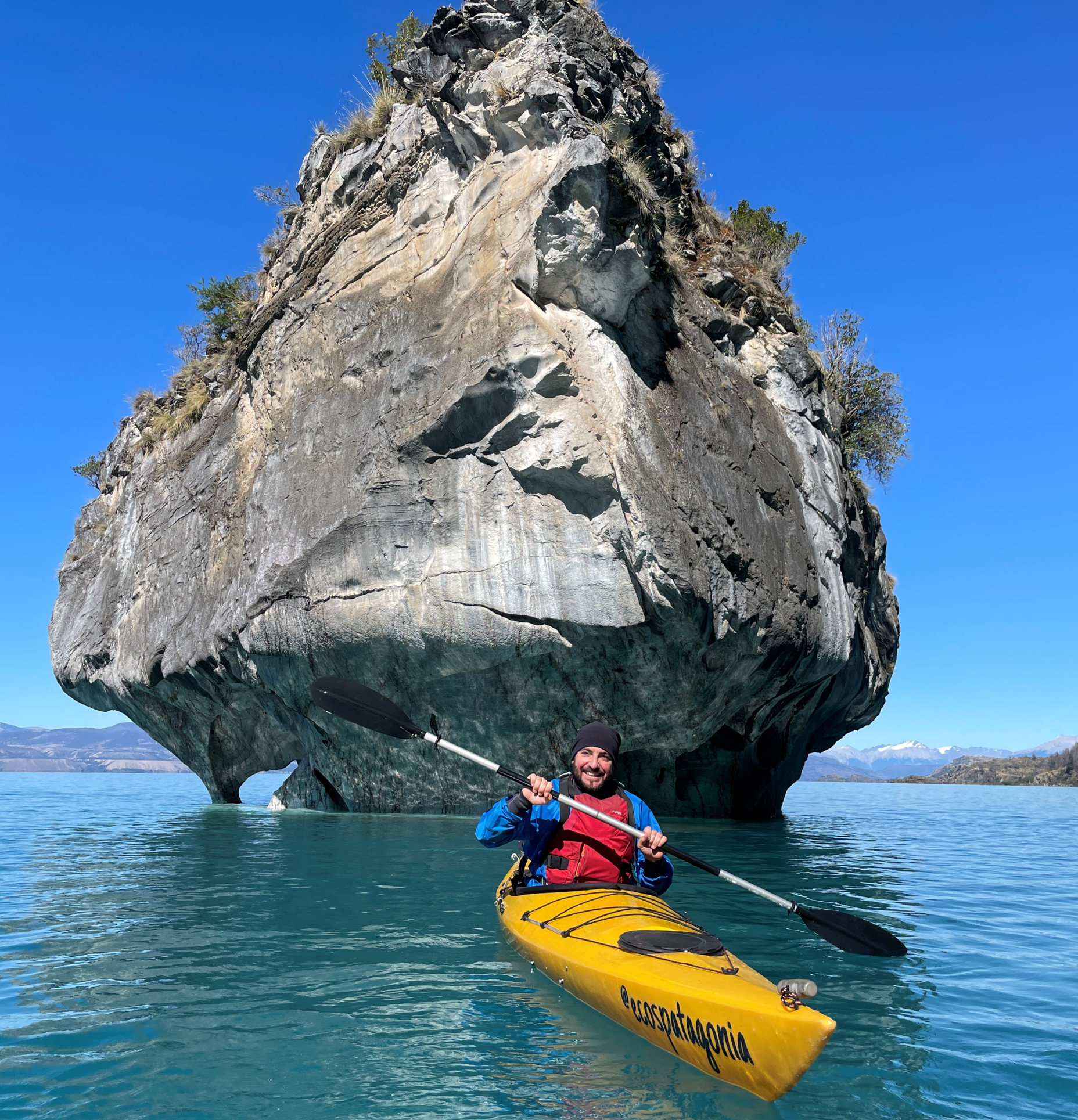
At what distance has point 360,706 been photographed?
28.7 feet

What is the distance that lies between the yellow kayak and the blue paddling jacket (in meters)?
0.23

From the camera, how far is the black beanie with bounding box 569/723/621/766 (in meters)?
6.73

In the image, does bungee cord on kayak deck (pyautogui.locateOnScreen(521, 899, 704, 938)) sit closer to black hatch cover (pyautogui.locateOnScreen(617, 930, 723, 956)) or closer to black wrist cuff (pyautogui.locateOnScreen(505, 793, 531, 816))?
black hatch cover (pyautogui.locateOnScreen(617, 930, 723, 956))

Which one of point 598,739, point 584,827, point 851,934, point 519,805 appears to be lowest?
point 851,934

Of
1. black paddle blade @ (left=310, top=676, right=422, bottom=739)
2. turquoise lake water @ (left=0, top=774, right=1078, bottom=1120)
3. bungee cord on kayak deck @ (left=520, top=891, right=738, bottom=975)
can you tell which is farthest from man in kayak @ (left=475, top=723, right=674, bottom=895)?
black paddle blade @ (left=310, top=676, right=422, bottom=739)

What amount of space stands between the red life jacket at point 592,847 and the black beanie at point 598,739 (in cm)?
32

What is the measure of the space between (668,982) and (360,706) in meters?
5.11

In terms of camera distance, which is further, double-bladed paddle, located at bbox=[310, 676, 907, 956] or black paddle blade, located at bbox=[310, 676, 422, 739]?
black paddle blade, located at bbox=[310, 676, 422, 739]

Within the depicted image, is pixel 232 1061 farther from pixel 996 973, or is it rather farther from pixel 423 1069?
pixel 996 973

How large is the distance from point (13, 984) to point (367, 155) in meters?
16.0

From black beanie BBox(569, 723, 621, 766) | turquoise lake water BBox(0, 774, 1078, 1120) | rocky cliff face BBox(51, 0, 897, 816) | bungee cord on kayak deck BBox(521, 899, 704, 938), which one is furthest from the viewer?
rocky cliff face BBox(51, 0, 897, 816)

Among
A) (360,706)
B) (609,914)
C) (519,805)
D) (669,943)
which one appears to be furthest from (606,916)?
(360,706)

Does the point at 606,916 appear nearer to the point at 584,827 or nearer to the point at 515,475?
the point at 584,827

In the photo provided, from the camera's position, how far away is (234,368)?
19.0 m
